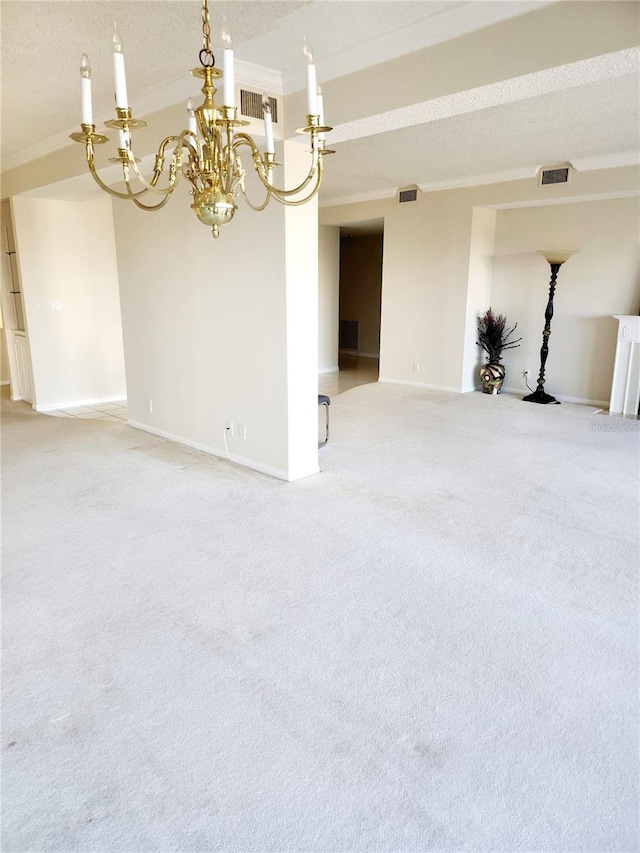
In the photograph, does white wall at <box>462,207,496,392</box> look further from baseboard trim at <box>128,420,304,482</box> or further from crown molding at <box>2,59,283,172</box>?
crown molding at <box>2,59,283,172</box>

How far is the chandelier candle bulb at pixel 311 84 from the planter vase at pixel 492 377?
6.24 meters

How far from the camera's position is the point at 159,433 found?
5633 mm

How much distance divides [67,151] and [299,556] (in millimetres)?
4423

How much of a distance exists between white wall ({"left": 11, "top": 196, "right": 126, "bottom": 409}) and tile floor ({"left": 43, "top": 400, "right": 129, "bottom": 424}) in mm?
212

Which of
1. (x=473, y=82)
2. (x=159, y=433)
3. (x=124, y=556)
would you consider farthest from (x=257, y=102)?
(x=159, y=433)

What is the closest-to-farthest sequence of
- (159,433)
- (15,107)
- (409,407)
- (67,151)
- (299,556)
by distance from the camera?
(299,556) < (15,107) < (67,151) < (159,433) < (409,407)

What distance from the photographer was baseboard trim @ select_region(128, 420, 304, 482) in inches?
173

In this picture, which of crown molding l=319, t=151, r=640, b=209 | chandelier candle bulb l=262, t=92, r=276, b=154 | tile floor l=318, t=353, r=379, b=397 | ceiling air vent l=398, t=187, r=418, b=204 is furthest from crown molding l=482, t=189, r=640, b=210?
chandelier candle bulb l=262, t=92, r=276, b=154

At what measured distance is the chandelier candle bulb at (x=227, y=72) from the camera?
1587mm

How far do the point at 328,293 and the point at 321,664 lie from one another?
8045 mm

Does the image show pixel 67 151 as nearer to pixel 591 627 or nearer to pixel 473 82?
pixel 473 82

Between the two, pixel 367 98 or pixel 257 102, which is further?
pixel 257 102

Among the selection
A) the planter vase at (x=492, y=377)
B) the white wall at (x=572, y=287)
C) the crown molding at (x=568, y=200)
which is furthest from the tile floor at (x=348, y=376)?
the crown molding at (x=568, y=200)

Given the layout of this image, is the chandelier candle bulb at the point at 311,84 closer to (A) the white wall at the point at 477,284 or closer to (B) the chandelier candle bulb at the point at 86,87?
(B) the chandelier candle bulb at the point at 86,87
